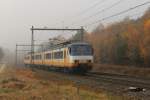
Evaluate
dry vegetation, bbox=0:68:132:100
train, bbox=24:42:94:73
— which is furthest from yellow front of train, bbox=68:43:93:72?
dry vegetation, bbox=0:68:132:100

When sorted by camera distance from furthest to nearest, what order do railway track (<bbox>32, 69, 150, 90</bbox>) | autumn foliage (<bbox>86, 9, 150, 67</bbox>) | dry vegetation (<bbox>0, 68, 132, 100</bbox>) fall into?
autumn foliage (<bbox>86, 9, 150, 67</bbox>) < railway track (<bbox>32, 69, 150, 90</bbox>) < dry vegetation (<bbox>0, 68, 132, 100</bbox>)

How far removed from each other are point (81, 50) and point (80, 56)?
658 millimetres

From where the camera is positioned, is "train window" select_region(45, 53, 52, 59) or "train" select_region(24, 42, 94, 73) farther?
"train window" select_region(45, 53, 52, 59)

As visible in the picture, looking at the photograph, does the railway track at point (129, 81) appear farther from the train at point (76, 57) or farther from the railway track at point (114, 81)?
the train at point (76, 57)

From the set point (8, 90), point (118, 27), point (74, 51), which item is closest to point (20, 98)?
point (8, 90)

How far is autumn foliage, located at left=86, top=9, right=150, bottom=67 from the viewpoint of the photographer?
198ft

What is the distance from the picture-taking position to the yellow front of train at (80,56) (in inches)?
1478

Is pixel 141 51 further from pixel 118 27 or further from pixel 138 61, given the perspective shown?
pixel 118 27

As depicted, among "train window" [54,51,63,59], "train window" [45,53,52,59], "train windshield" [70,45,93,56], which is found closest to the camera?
"train windshield" [70,45,93,56]

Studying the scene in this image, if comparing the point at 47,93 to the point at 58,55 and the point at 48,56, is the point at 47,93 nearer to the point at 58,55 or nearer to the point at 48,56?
the point at 58,55

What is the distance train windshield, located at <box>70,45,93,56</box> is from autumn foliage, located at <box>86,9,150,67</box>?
1996cm

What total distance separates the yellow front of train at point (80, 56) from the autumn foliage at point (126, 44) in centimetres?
2015

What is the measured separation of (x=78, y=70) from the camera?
38344mm

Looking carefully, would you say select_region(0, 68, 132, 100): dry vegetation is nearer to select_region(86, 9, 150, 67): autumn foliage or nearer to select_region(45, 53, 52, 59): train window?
select_region(45, 53, 52, 59): train window
